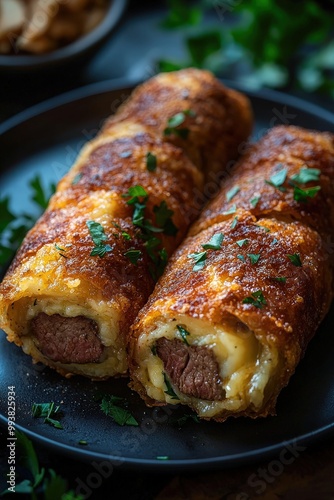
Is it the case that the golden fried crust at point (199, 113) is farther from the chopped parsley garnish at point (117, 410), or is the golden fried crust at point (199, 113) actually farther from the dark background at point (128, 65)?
the chopped parsley garnish at point (117, 410)

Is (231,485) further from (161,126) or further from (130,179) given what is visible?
→ (161,126)

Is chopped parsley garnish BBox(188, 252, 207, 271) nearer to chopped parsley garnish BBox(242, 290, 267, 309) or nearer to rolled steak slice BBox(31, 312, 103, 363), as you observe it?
chopped parsley garnish BBox(242, 290, 267, 309)

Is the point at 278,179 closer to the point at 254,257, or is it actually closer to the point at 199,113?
the point at 254,257

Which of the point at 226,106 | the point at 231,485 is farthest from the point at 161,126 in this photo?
the point at 231,485

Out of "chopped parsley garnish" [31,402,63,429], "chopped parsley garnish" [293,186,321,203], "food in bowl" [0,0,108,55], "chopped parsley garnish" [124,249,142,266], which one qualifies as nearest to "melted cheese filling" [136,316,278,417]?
"chopped parsley garnish" [124,249,142,266]

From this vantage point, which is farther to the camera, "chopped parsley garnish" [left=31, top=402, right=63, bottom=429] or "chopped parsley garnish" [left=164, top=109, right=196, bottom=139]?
"chopped parsley garnish" [left=164, top=109, right=196, bottom=139]

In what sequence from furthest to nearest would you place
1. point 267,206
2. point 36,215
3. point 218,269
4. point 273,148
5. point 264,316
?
point 36,215, point 273,148, point 267,206, point 218,269, point 264,316
